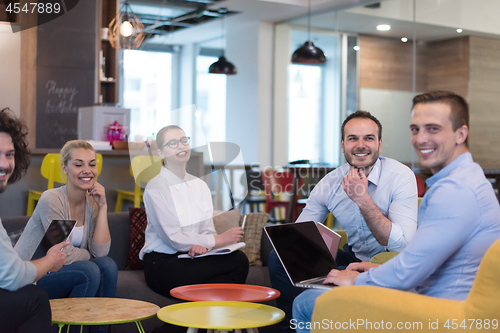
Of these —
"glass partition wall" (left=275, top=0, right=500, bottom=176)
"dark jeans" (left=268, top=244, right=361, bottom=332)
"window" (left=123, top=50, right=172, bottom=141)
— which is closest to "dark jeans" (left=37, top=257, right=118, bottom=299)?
"dark jeans" (left=268, top=244, right=361, bottom=332)

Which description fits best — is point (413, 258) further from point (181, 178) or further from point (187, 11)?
point (187, 11)

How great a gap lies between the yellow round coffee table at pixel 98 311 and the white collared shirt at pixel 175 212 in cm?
55

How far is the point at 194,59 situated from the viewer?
408 inches

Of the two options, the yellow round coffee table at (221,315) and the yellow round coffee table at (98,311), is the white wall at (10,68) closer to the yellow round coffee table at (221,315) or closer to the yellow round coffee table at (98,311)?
the yellow round coffee table at (98,311)

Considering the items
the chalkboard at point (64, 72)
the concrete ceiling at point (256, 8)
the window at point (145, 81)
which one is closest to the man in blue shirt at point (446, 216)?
the chalkboard at point (64, 72)

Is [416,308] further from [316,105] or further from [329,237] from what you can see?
[316,105]

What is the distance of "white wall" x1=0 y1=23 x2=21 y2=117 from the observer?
5.66m

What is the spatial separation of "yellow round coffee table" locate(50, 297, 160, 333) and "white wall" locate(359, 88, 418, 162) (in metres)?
4.88

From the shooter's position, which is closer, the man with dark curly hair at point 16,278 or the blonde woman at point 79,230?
the man with dark curly hair at point 16,278

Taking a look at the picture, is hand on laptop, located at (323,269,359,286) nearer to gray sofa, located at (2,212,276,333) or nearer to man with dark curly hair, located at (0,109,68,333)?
man with dark curly hair, located at (0,109,68,333)

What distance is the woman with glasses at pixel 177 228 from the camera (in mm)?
2488

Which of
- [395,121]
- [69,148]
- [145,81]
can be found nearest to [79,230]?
[69,148]

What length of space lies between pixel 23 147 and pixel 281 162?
625 cm

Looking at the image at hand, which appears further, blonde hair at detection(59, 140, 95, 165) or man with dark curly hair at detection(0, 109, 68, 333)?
blonde hair at detection(59, 140, 95, 165)
